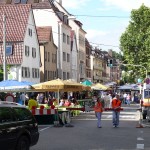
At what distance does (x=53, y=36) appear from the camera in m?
70.1

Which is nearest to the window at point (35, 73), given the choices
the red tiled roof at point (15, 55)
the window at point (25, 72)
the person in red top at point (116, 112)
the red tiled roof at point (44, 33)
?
the window at point (25, 72)

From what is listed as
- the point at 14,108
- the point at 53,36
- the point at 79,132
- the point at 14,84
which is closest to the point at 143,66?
the point at 53,36

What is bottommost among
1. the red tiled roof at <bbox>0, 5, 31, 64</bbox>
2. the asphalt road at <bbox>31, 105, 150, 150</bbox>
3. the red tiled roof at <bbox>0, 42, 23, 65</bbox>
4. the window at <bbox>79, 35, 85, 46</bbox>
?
the asphalt road at <bbox>31, 105, 150, 150</bbox>

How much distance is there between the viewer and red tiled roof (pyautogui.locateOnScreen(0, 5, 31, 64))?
51.4m

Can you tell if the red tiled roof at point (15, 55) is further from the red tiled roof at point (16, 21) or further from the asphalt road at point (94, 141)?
the asphalt road at point (94, 141)

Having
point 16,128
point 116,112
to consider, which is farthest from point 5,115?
point 116,112

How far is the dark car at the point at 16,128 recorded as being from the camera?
12.2 metres

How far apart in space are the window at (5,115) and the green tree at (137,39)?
55.3 m

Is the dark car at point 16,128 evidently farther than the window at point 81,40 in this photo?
No

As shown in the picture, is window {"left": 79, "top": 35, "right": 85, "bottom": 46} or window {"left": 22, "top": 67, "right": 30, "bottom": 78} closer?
window {"left": 22, "top": 67, "right": 30, "bottom": 78}

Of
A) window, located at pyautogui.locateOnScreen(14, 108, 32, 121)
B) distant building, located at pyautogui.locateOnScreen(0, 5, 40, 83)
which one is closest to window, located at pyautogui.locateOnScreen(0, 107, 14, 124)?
window, located at pyautogui.locateOnScreen(14, 108, 32, 121)

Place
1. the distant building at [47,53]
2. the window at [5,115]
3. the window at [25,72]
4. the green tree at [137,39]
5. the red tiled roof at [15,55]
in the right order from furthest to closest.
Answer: the green tree at [137,39] → the distant building at [47,53] → the window at [25,72] → the red tiled roof at [15,55] → the window at [5,115]

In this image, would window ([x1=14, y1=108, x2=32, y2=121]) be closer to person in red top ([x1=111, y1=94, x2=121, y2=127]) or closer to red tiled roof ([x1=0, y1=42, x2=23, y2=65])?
person in red top ([x1=111, y1=94, x2=121, y2=127])

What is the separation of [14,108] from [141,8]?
59222 mm
